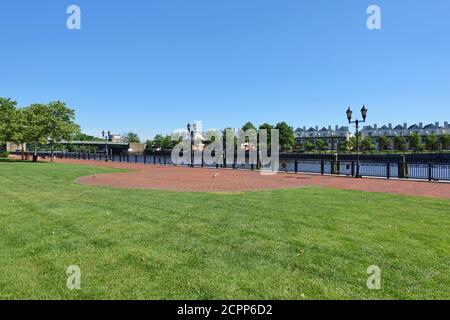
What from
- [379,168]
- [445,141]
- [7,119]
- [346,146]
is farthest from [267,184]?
[346,146]

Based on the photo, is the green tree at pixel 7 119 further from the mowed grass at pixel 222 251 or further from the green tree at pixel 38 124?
the mowed grass at pixel 222 251

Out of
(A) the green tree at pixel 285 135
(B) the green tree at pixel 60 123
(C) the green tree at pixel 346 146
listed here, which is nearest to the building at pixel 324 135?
(C) the green tree at pixel 346 146

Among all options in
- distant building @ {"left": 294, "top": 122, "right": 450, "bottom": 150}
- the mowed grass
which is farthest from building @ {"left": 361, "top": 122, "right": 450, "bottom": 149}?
the mowed grass

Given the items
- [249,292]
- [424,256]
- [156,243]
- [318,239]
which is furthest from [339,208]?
[249,292]

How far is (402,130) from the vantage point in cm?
16962

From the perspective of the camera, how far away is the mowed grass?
4129 millimetres

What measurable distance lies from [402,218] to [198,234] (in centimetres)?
502

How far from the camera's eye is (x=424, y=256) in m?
5.32

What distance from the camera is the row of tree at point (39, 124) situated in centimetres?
4162

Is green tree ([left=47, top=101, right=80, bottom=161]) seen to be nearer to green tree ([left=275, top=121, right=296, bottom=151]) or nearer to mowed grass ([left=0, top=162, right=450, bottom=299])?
mowed grass ([left=0, top=162, right=450, bottom=299])

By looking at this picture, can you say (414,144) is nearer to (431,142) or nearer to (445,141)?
(431,142)

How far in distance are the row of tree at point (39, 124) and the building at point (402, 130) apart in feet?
469

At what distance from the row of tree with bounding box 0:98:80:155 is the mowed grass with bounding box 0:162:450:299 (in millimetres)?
36242
